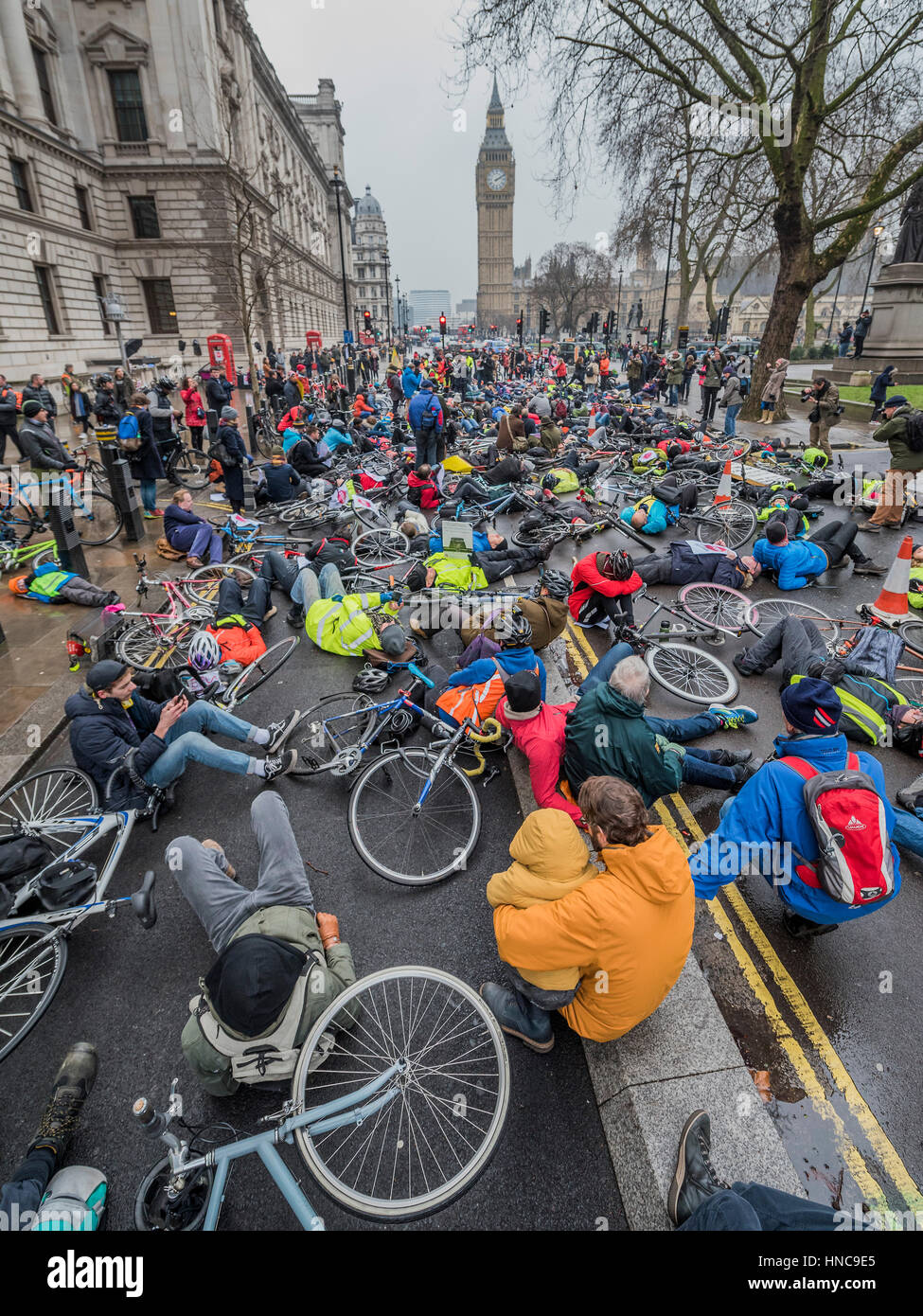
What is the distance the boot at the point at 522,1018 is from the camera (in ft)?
9.62

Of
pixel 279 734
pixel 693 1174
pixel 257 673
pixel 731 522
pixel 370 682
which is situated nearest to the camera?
pixel 693 1174

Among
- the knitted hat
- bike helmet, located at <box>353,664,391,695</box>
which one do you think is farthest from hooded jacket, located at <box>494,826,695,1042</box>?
bike helmet, located at <box>353,664,391,695</box>

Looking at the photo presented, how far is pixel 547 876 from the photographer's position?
2619mm

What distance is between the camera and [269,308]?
41188 millimetres

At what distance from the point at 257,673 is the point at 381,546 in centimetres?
391

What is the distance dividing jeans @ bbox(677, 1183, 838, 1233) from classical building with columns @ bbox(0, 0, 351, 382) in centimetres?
2417

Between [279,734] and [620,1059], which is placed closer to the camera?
[620,1059]

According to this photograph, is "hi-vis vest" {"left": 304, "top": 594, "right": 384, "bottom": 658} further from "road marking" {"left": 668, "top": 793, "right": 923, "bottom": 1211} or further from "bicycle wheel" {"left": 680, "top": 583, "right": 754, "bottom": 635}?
"road marking" {"left": 668, "top": 793, "right": 923, "bottom": 1211}

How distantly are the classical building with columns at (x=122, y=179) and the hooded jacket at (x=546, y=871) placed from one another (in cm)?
2295

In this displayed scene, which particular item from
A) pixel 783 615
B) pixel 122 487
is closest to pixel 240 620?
pixel 122 487

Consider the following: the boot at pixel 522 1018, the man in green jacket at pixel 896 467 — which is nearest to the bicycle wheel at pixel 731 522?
the man in green jacket at pixel 896 467

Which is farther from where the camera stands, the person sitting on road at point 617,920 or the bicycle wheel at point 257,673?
the bicycle wheel at point 257,673

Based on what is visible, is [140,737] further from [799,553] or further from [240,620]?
[799,553]

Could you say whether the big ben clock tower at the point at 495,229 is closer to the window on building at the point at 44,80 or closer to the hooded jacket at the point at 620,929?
the window on building at the point at 44,80
